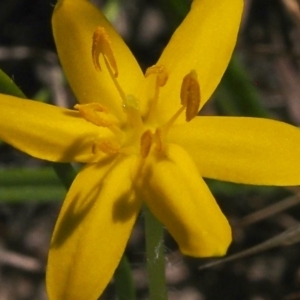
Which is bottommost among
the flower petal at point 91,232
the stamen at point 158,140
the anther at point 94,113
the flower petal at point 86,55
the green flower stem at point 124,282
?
the green flower stem at point 124,282

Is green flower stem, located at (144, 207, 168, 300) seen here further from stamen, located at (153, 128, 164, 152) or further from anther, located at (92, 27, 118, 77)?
anther, located at (92, 27, 118, 77)

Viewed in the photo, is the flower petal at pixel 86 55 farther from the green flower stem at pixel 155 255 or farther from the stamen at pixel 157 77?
the green flower stem at pixel 155 255

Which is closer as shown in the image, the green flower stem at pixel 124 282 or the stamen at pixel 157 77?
the stamen at pixel 157 77

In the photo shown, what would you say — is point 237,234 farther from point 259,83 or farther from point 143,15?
point 143,15

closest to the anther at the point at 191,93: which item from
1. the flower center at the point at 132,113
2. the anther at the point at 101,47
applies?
the flower center at the point at 132,113

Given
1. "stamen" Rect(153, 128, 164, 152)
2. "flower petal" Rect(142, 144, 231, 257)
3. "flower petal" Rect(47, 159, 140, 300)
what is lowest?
"flower petal" Rect(47, 159, 140, 300)

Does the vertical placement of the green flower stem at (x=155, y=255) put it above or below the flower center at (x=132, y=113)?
below

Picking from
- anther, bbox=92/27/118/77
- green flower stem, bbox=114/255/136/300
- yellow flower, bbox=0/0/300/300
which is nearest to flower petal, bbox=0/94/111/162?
yellow flower, bbox=0/0/300/300
